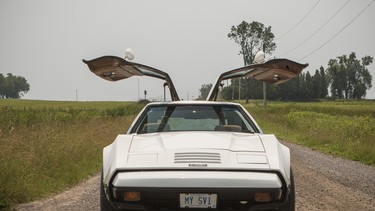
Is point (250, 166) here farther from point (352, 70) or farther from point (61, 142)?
point (352, 70)

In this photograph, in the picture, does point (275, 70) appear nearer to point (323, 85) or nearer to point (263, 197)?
point (263, 197)

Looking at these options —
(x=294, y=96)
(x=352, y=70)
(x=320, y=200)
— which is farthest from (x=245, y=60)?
(x=320, y=200)

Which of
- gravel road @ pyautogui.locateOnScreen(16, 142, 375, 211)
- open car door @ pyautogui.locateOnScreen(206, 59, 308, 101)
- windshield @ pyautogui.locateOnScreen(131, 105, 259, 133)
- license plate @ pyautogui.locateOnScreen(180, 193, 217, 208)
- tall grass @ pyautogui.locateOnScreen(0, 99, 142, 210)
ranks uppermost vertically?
open car door @ pyautogui.locateOnScreen(206, 59, 308, 101)

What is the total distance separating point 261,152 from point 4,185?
4137mm

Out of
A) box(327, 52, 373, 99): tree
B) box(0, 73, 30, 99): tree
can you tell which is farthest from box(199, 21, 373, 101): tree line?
box(0, 73, 30, 99): tree

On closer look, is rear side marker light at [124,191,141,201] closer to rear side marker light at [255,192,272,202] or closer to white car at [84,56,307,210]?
white car at [84,56,307,210]

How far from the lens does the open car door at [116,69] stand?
16.3 feet

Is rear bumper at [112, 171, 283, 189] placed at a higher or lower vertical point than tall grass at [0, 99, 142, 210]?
higher

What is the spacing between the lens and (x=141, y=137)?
14.8 ft

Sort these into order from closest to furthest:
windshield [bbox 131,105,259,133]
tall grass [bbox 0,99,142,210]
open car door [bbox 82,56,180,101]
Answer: open car door [bbox 82,56,180,101], windshield [bbox 131,105,259,133], tall grass [bbox 0,99,142,210]

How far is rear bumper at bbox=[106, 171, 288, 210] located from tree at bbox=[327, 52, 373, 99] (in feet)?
446

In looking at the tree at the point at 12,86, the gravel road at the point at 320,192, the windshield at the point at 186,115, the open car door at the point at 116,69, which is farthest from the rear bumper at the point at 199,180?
the tree at the point at 12,86

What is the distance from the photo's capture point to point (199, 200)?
11.7 feet

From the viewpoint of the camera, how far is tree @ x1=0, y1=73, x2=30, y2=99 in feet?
492
